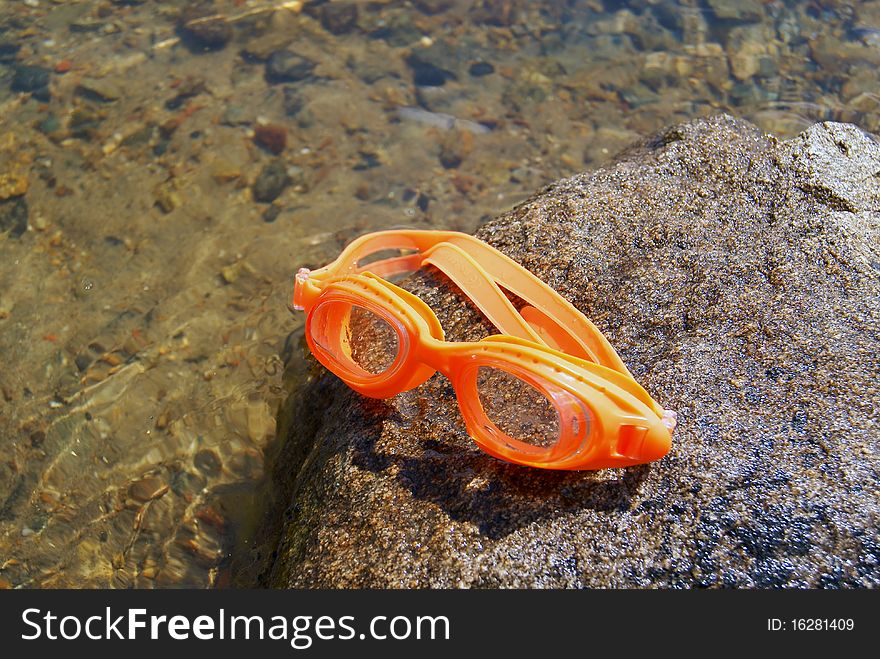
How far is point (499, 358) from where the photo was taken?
237 cm

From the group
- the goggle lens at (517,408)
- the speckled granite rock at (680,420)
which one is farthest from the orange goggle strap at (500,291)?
the goggle lens at (517,408)

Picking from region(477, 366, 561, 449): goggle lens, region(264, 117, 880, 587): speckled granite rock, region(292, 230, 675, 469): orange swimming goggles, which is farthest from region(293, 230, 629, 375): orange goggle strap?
region(477, 366, 561, 449): goggle lens

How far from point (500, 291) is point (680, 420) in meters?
0.88

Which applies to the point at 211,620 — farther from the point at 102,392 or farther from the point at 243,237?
the point at 243,237

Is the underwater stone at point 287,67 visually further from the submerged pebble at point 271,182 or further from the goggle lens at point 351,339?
the goggle lens at point 351,339

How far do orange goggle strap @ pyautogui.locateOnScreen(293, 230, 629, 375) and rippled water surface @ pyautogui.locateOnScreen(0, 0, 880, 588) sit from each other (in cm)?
112

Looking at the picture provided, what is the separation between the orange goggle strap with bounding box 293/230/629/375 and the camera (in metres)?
2.83

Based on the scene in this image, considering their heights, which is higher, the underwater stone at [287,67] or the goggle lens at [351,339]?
the goggle lens at [351,339]

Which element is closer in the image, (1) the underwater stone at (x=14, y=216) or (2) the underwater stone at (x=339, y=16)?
(1) the underwater stone at (x=14, y=216)

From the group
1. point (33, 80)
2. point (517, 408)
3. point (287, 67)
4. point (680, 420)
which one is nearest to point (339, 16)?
point (287, 67)

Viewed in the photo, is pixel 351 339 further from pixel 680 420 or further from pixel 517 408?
pixel 680 420

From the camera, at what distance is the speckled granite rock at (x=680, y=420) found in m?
2.17

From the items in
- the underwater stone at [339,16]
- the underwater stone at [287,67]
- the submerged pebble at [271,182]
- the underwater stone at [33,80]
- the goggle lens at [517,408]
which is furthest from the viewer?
the underwater stone at [339,16]

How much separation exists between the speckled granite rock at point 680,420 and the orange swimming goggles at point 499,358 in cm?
12
